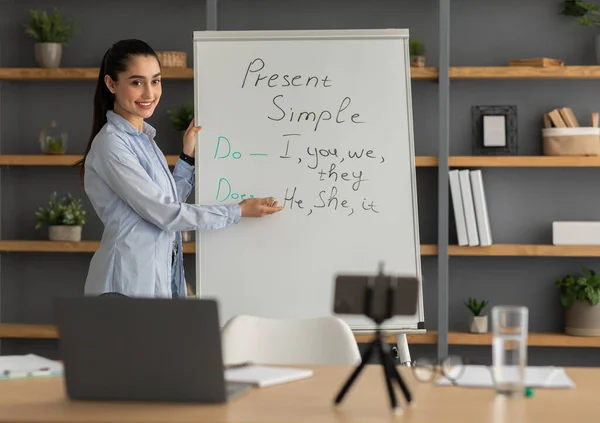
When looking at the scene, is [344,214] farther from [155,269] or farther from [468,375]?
[468,375]

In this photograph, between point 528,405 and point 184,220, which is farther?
point 184,220

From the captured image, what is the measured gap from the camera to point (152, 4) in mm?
4047

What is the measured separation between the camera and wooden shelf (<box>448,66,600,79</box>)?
3635 millimetres

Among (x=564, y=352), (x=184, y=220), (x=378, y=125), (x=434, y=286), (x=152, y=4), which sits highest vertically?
(x=152, y=4)

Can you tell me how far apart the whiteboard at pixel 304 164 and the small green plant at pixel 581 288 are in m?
1.07

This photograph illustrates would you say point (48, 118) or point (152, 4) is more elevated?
point (152, 4)

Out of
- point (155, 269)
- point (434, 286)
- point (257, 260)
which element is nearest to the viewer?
point (155, 269)

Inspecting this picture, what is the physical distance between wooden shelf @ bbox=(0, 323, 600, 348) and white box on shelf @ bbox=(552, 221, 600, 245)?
0.40m

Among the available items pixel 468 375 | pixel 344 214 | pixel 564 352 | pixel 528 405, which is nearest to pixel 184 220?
pixel 344 214

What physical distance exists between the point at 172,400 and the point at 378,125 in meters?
1.76

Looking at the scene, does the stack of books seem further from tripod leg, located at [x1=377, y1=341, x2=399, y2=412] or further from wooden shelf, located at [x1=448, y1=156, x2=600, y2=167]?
tripod leg, located at [x1=377, y1=341, x2=399, y2=412]

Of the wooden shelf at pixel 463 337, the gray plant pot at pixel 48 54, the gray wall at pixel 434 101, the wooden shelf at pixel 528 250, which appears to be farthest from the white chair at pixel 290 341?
the gray plant pot at pixel 48 54

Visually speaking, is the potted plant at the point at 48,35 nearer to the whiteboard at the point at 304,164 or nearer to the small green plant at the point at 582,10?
the whiteboard at the point at 304,164

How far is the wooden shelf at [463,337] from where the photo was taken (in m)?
3.65
